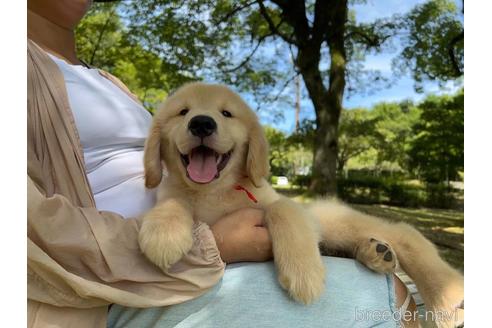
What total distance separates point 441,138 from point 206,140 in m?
9.76

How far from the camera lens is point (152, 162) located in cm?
178

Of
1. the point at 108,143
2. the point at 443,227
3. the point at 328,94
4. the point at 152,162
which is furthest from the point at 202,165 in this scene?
the point at 443,227

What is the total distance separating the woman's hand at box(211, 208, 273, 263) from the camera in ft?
5.00

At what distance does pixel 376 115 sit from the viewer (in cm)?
1528

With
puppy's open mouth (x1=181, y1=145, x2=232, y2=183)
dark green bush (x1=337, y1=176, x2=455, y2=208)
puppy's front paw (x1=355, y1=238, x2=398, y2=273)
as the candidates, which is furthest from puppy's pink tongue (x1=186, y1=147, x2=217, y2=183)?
dark green bush (x1=337, y1=176, x2=455, y2=208)

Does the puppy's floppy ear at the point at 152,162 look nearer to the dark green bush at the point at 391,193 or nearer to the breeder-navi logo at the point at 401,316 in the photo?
the breeder-navi logo at the point at 401,316

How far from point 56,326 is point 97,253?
0.80ft

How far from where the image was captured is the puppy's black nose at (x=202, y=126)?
1.62 meters

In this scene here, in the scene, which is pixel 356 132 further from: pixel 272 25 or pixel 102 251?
pixel 102 251

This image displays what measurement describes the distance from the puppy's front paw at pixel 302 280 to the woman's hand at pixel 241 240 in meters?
0.12
